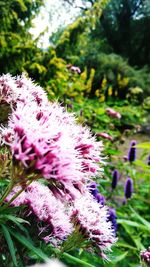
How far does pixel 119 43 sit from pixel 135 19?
1.73 metres

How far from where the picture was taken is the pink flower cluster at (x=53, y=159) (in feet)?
2.61

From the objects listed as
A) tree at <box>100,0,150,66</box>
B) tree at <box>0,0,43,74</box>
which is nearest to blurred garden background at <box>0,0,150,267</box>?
tree at <box>0,0,43,74</box>

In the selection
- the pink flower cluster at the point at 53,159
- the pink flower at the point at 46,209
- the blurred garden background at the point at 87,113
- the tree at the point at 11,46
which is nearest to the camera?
the pink flower cluster at the point at 53,159

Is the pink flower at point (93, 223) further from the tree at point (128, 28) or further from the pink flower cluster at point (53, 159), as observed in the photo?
the tree at point (128, 28)

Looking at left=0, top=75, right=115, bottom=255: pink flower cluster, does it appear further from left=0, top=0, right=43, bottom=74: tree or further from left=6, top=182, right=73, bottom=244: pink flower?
left=0, top=0, right=43, bottom=74: tree

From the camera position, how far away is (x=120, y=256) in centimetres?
235

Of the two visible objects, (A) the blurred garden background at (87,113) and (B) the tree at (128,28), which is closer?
(A) the blurred garden background at (87,113)

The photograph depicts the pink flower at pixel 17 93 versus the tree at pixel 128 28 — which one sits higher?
the tree at pixel 128 28

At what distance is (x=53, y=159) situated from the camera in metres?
0.79

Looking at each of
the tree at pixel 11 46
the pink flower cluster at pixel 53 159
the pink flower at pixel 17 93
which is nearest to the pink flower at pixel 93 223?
the pink flower cluster at pixel 53 159

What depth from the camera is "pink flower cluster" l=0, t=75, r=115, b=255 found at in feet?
2.61

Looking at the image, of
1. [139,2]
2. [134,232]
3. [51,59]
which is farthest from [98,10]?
[139,2]

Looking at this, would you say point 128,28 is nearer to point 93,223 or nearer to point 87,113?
point 87,113

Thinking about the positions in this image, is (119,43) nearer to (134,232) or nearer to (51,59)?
(51,59)
